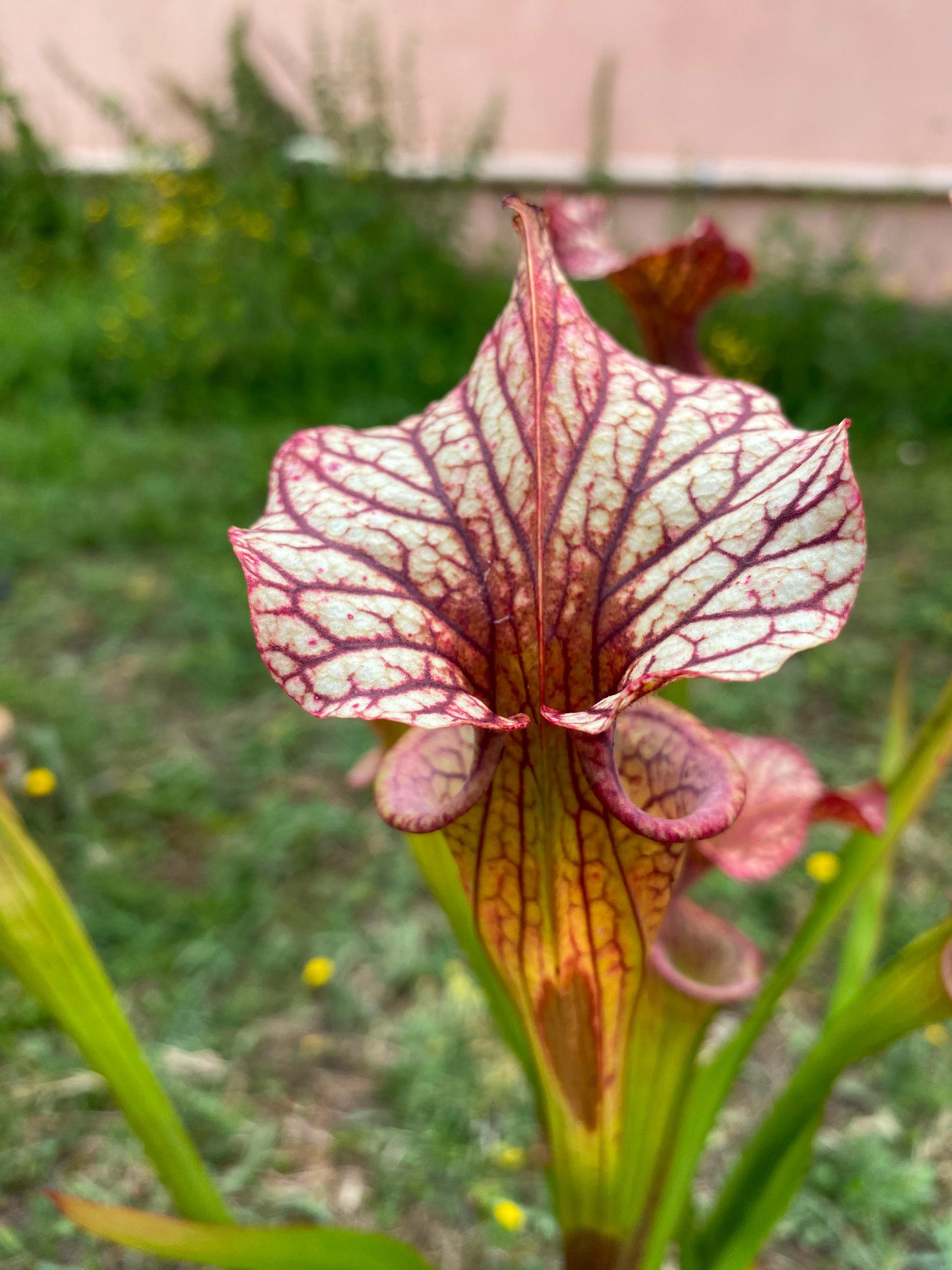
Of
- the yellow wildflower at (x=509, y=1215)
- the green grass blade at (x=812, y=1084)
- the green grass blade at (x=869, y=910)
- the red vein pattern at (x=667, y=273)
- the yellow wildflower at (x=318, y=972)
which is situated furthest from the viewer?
the yellow wildflower at (x=318, y=972)

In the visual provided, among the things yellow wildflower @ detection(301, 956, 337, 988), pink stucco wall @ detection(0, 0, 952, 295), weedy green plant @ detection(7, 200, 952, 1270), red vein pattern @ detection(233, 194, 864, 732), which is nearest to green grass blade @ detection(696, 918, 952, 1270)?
weedy green plant @ detection(7, 200, 952, 1270)

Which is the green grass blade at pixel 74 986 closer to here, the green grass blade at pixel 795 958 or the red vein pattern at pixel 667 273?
the green grass blade at pixel 795 958

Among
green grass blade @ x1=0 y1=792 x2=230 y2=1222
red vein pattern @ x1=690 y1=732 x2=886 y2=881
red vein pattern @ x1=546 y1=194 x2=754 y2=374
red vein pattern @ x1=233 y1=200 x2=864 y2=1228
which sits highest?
red vein pattern @ x1=546 y1=194 x2=754 y2=374

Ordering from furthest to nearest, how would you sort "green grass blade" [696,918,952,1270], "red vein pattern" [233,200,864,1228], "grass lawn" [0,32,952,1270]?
"grass lawn" [0,32,952,1270] → "green grass blade" [696,918,952,1270] → "red vein pattern" [233,200,864,1228]

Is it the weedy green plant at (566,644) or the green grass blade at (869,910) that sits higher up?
the weedy green plant at (566,644)

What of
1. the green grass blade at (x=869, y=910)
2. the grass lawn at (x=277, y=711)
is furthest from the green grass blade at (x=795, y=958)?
the grass lawn at (x=277, y=711)

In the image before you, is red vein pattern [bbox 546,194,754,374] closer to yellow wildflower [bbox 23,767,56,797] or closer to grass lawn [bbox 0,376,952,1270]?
grass lawn [bbox 0,376,952,1270]
